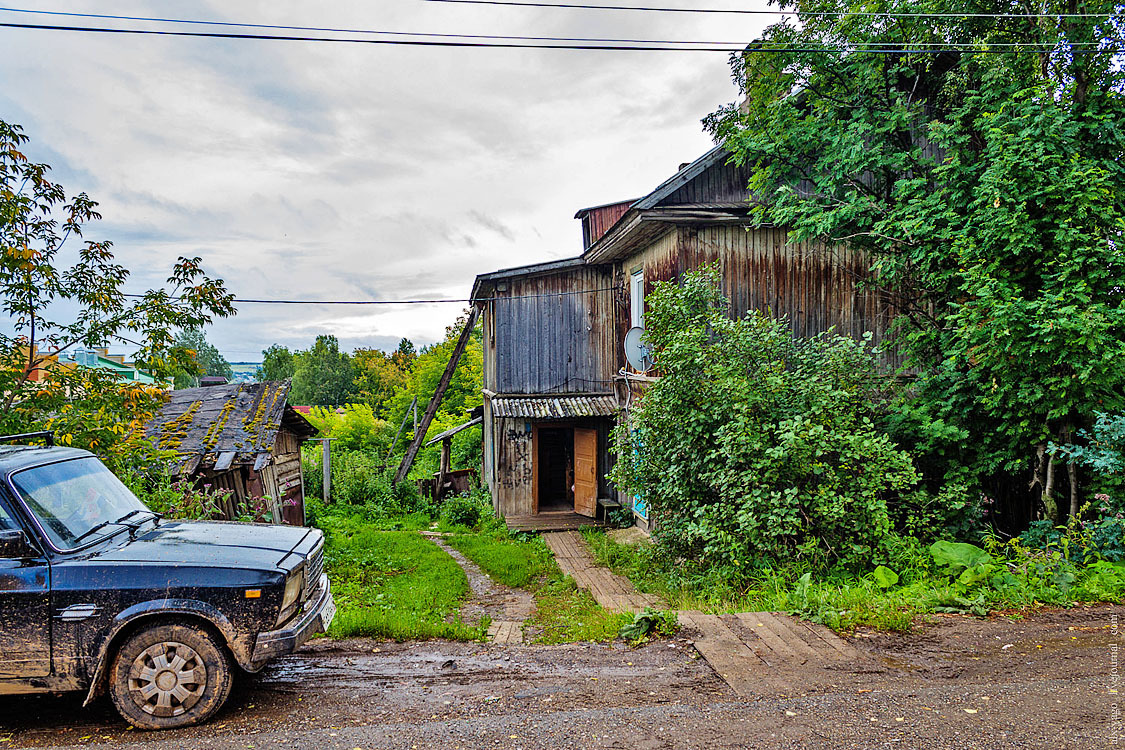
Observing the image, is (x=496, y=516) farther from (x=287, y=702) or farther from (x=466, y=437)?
(x=287, y=702)

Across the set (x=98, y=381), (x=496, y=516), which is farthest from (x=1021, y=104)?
(x=496, y=516)

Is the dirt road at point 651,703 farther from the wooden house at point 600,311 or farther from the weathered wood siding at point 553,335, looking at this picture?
the weathered wood siding at point 553,335

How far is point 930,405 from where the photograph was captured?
29.1 feet

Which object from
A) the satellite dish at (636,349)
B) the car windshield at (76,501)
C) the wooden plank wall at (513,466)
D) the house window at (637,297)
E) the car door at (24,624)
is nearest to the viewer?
the car door at (24,624)

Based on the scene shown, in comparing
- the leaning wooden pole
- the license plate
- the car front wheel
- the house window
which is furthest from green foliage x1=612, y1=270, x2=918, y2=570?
the leaning wooden pole

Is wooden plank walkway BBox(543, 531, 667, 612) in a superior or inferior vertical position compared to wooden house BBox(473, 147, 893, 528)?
inferior

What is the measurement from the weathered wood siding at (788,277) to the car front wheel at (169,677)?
9205 millimetres

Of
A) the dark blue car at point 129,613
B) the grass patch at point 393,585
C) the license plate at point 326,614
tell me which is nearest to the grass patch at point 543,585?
the grass patch at point 393,585

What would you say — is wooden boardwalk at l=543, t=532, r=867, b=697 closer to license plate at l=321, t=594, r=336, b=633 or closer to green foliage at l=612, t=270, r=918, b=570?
green foliage at l=612, t=270, r=918, b=570

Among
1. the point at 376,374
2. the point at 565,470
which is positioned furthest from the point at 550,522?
the point at 376,374

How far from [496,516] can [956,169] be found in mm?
12389

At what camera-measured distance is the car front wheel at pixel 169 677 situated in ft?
13.4

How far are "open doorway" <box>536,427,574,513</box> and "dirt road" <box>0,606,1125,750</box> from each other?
42.6ft

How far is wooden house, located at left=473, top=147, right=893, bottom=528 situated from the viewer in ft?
38.1
